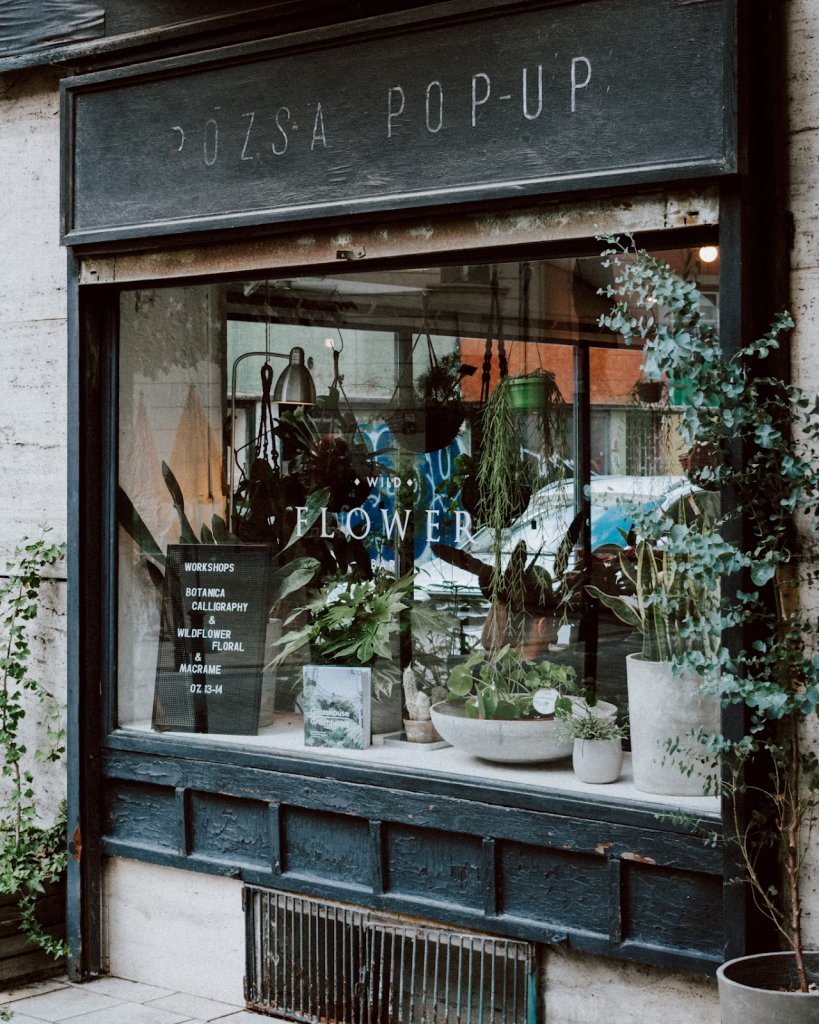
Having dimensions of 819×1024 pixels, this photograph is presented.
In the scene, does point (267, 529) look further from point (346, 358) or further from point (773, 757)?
point (773, 757)

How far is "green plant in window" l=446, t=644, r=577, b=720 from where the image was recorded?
13.4 feet

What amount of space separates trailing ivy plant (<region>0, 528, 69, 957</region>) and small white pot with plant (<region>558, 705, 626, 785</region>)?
84.8 inches

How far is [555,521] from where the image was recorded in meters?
4.09

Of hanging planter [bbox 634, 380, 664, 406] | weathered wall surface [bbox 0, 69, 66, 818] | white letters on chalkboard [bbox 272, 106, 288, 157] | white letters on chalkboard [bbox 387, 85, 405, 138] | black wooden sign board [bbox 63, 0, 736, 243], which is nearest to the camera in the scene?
black wooden sign board [bbox 63, 0, 736, 243]

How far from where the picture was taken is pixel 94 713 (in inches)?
190

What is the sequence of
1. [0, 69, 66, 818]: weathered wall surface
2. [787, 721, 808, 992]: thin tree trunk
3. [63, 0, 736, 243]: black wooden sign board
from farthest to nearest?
[0, 69, 66, 818]: weathered wall surface, [63, 0, 736, 243]: black wooden sign board, [787, 721, 808, 992]: thin tree trunk

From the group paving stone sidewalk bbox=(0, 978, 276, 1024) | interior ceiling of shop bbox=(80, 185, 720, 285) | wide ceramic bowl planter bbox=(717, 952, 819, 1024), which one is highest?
interior ceiling of shop bbox=(80, 185, 720, 285)

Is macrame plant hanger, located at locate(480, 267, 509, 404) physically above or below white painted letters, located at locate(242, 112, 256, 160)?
below

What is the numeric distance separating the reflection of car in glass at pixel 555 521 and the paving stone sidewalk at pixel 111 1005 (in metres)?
1.69

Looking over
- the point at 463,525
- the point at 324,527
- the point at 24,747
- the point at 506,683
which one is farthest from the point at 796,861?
the point at 24,747

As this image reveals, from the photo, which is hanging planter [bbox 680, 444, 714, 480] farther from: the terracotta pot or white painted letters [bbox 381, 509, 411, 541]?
the terracotta pot

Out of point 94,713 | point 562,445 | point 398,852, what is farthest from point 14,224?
point 398,852

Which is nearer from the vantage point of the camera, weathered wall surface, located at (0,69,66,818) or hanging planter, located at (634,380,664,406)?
hanging planter, located at (634,380,664,406)

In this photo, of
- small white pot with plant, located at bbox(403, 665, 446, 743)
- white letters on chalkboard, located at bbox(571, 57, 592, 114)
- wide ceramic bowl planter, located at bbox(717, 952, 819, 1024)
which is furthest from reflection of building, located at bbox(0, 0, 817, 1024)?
wide ceramic bowl planter, located at bbox(717, 952, 819, 1024)
